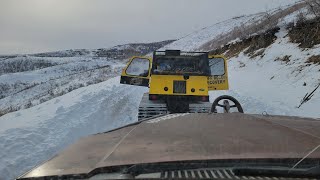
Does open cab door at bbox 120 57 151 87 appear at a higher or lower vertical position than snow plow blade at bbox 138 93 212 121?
higher

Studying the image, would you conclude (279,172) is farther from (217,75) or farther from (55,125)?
→ (55,125)

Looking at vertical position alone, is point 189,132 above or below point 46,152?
above

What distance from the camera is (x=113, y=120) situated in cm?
1174

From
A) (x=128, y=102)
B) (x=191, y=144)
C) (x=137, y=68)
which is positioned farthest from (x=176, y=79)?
(x=191, y=144)

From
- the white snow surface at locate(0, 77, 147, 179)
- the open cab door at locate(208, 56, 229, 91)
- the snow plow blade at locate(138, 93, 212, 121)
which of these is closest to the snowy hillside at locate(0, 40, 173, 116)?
the white snow surface at locate(0, 77, 147, 179)

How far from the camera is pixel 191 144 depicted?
2.90 meters

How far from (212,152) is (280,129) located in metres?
1.15

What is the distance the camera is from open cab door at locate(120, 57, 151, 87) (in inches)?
404

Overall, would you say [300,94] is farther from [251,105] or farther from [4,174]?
[4,174]

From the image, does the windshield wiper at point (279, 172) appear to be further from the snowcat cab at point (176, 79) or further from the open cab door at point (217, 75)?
the open cab door at point (217, 75)

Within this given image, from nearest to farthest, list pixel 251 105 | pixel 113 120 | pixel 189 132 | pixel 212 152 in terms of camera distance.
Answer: pixel 212 152 → pixel 189 132 → pixel 113 120 → pixel 251 105

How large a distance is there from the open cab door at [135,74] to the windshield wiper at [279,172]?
26.1 ft

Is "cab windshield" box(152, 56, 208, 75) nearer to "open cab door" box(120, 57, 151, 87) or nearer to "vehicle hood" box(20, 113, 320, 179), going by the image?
"open cab door" box(120, 57, 151, 87)

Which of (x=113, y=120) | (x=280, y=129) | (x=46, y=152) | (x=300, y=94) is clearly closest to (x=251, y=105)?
(x=300, y=94)
